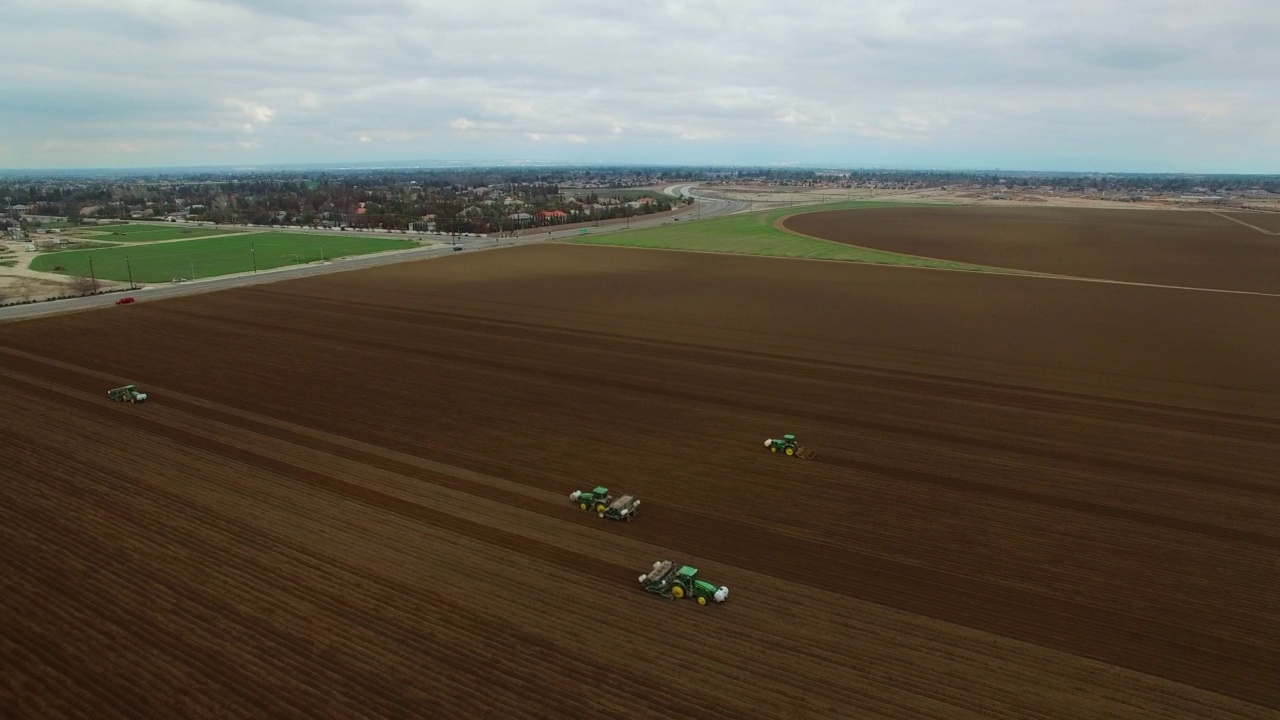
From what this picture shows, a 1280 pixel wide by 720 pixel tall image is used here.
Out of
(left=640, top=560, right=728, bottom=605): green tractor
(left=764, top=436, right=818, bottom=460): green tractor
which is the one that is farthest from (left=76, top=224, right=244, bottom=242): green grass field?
(left=640, top=560, right=728, bottom=605): green tractor

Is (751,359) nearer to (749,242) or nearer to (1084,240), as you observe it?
(749,242)

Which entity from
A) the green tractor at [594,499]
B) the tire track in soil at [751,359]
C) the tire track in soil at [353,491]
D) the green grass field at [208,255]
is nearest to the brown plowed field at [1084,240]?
the tire track in soil at [751,359]

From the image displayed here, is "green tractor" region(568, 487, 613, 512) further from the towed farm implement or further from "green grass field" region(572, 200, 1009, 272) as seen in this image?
"green grass field" region(572, 200, 1009, 272)

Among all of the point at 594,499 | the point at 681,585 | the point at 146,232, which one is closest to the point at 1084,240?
the point at 594,499

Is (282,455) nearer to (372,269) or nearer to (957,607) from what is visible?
(957,607)

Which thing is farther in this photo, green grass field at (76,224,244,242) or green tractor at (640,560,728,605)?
green grass field at (76,224,244,242)
